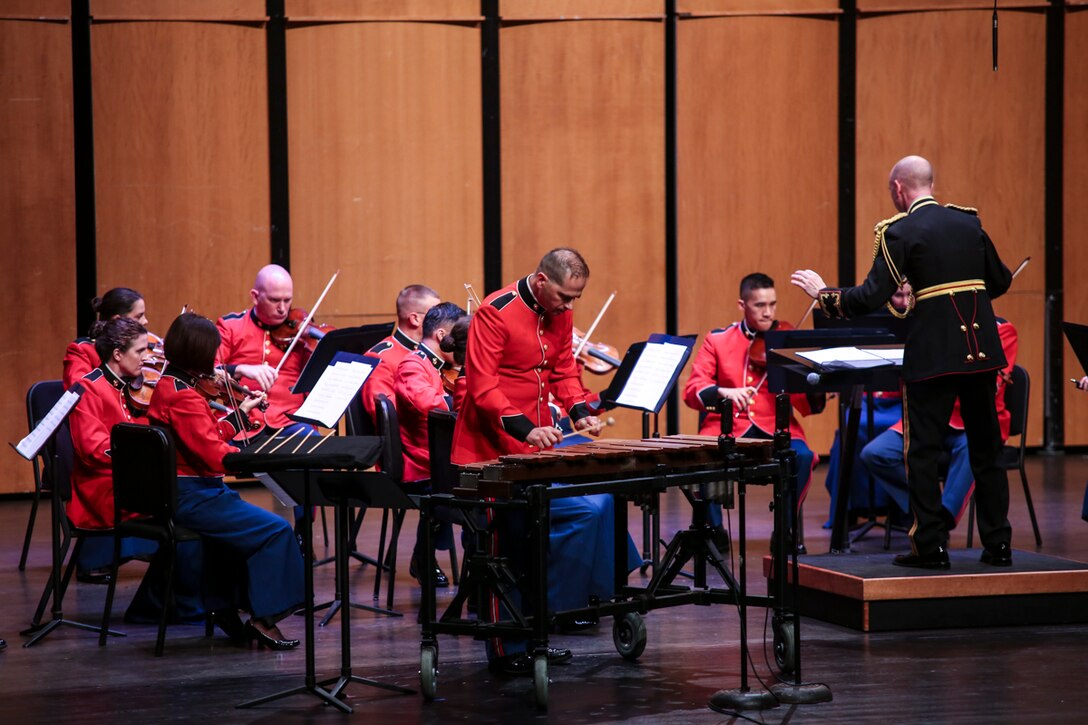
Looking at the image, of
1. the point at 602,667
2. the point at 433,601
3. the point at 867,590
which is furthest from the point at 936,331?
the point at 433,601

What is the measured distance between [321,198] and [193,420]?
3.97m

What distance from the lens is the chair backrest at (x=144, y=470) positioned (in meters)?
4.63

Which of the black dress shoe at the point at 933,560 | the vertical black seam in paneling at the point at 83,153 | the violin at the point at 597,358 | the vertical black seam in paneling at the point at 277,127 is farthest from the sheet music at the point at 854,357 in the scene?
the vertical black seam in paneling at the point at 83,153

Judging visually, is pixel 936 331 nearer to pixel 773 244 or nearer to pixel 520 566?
pixel 520 566

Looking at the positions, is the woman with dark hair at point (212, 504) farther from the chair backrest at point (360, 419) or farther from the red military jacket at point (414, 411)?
the red military jacket at point (414, 411)

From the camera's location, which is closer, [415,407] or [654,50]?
[415,407]

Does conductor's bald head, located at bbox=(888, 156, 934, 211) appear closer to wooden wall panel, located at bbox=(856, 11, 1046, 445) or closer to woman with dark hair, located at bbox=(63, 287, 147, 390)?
woman with dark hair, located at bbox=(63, 287, 147, 390)

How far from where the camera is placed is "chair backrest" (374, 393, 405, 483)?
539cm

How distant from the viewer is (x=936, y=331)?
489 centimetres

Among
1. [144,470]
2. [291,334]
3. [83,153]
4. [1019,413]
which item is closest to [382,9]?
[83,153]

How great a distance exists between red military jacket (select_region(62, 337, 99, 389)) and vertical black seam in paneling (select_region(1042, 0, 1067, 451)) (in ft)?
19.4

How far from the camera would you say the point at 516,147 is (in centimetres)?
879

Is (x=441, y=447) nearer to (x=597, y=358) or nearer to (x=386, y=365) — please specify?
(x=386, y=365)

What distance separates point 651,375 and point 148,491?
178 cm
